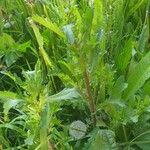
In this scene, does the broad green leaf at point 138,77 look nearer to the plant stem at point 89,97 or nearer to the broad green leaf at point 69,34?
the plant stem at point 89,97

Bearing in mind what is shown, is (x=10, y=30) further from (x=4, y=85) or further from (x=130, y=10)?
(x=130, y=10)

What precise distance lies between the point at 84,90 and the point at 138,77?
0.16 metres

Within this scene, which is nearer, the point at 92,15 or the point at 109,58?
the point at 92,15

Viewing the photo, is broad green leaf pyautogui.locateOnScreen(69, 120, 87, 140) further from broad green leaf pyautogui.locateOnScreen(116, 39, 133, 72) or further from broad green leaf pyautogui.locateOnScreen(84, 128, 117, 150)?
broad green leaf pyautogui.locateOnScreen(116, 39, 133, 72)

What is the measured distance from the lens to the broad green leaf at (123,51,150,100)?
1.08 m

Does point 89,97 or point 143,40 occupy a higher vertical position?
point 143,40

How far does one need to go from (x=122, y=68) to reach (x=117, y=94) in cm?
17

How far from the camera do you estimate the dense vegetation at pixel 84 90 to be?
0.96 meters

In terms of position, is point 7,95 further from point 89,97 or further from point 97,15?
point 97,15

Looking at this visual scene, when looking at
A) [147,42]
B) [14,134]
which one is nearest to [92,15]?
[147,42]

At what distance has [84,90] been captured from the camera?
3.36 feet

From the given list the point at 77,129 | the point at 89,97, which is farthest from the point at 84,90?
the point at 77,129

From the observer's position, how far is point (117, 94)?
1.04 metres

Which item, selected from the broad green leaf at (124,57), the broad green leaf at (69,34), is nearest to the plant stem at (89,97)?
the broad green leaf at (69,34)
